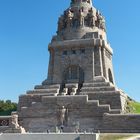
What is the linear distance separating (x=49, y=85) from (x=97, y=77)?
6.51 m

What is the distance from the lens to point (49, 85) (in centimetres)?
4497

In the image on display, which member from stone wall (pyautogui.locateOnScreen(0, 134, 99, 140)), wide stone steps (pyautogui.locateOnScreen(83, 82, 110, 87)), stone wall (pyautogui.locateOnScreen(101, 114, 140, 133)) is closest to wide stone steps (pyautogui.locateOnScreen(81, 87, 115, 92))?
wide stone steps (pyautogui.locateOnScreen(83, 82, 110, 87))

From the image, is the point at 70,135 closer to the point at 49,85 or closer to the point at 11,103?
the point at 49,85

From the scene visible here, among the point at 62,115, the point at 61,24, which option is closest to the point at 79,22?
the point at 61,24

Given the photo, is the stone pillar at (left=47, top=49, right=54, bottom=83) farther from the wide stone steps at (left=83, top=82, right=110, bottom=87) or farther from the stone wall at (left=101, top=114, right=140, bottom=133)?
the stone wall at (left=101, top=114, right=140, bottom=133)

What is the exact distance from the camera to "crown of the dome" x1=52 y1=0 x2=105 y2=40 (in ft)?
154

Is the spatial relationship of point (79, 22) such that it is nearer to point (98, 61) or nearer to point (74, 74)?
point (98, 61)

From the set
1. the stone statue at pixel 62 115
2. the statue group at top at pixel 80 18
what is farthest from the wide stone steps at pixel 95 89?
the statue group at top at pixel 80 18

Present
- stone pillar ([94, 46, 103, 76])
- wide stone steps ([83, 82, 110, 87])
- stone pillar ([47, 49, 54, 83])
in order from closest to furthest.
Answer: wide stone steps ([83, 82, 110, 87]) → stone pillar ([94, 46, 103, 76]) → stone pillar ([47, 49, 54, 83])

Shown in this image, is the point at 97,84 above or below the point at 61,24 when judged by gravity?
below

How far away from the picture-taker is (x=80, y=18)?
1864 inches

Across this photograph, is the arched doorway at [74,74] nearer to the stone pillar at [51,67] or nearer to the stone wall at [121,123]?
the stone pillar at [51,67]

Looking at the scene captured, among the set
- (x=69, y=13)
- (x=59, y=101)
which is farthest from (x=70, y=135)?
(x=69, y=13)

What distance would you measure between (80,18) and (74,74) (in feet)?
26.2
